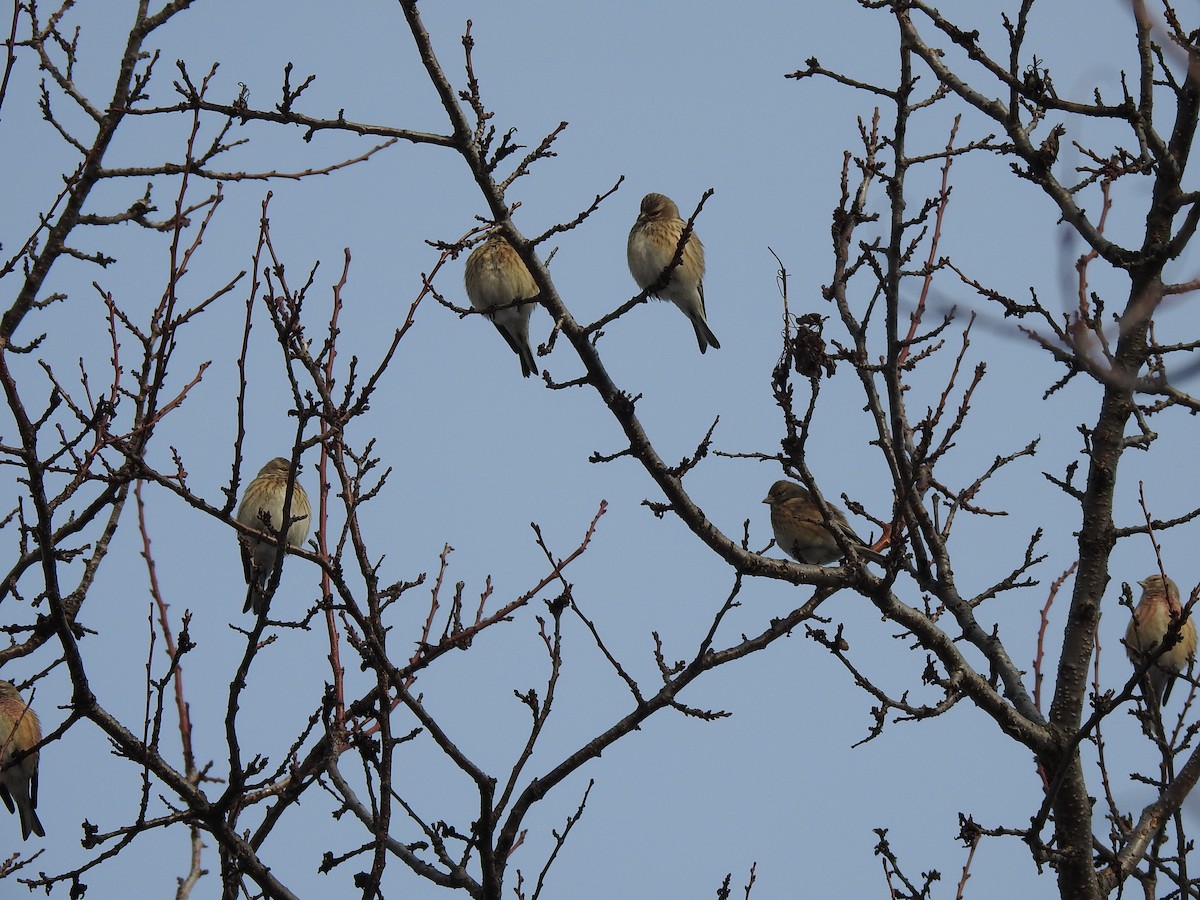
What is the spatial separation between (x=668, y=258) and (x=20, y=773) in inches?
233

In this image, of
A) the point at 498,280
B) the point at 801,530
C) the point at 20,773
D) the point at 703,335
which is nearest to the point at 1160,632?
the point at 801,530

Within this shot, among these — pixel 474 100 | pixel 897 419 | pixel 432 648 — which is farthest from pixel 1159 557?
pixel 474 100

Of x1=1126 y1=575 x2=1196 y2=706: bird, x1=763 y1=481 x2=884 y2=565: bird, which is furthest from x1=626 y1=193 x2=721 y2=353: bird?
x1=1126 y1=575 x2=1196 y2=706: bird

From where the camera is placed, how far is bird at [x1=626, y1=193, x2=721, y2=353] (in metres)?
9.61

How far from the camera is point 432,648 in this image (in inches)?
177

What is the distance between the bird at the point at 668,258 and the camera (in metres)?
9.61

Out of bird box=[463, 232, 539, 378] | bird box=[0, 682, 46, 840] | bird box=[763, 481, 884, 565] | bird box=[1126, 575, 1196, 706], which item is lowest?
bird box=[0, 682, 46, 840]

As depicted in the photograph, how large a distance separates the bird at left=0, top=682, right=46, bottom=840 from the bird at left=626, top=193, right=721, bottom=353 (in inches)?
215

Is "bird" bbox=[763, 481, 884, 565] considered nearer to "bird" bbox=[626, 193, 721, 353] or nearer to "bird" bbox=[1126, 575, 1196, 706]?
"bird" bbox=[626, 193, 721, 353]

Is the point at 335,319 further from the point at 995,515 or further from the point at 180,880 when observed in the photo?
the point at 995,515

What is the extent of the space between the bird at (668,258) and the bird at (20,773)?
5459 mm

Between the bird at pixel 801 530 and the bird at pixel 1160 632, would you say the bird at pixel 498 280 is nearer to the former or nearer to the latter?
the bird at pixel 801 530

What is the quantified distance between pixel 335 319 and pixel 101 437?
1.06 m

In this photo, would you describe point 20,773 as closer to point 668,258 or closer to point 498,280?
point 498,280
